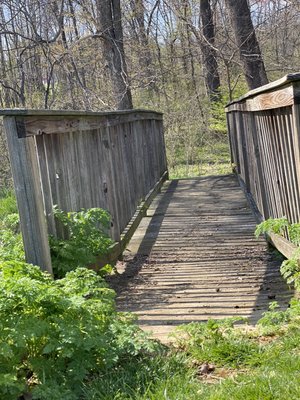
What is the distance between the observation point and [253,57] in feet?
54.0

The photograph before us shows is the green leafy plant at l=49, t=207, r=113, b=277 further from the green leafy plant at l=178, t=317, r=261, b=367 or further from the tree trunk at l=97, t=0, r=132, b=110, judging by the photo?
the tree trunk at l=97, t=0, r=132, b=110

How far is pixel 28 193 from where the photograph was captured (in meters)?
4.61

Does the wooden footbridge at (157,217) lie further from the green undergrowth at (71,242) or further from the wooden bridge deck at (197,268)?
the green undergrowth at (71,242)

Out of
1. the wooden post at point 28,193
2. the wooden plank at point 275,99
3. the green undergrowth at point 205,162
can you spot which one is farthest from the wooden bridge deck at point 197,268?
the green undergrowth at point 205,162

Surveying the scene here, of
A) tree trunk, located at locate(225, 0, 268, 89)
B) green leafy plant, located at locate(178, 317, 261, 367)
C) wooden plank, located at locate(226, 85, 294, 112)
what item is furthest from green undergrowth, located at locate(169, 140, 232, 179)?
green leafy plant, located at locate(178, 317, 261, 367)

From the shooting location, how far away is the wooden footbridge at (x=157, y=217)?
4664 millimetres

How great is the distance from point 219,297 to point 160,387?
103 inches

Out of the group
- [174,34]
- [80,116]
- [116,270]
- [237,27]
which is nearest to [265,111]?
[80,116]

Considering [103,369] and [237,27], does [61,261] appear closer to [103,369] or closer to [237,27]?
[103,369]

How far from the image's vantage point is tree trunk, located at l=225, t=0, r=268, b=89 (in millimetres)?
15836

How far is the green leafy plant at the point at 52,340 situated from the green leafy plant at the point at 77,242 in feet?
5.33

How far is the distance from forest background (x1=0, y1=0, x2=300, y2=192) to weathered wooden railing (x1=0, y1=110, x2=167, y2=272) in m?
6.12

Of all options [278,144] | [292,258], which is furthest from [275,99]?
[292,258]

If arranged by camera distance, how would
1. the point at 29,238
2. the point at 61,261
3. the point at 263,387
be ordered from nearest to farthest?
1. the point at 263,387
2. the point at 29,238
3. the point at 61,261
